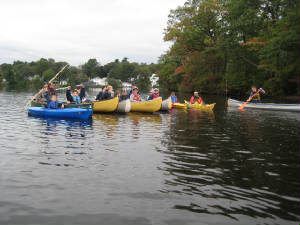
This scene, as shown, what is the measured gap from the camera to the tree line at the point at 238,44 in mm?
36094

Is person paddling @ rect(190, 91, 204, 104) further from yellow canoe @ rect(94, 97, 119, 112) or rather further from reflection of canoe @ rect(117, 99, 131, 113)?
yellow canoe @ rect(94, 97, 119, 112)

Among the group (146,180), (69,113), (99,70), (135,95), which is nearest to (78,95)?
(69,113)

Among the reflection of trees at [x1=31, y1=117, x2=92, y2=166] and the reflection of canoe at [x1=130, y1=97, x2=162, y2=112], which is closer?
the reflection of trees at [x1=31, y1=117, x2=92, y2=166]

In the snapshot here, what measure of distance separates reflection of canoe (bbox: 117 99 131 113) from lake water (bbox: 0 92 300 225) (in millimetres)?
9455

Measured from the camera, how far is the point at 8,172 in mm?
6473

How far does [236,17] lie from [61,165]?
41314 millimetres

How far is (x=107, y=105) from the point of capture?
19344 mm

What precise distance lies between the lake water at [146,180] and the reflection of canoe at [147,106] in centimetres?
1003

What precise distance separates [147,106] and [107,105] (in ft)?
10.2

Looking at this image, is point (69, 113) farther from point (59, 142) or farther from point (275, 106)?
point (275, 106)

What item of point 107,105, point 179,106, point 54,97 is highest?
point 54,97

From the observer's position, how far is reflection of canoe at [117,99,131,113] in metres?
20.2

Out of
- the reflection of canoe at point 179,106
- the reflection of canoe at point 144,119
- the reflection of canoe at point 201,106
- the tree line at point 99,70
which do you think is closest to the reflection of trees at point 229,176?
the reflection of canoe at point 144,119

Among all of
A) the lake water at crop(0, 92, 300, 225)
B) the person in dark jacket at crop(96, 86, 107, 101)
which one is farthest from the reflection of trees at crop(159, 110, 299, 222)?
the person in dark jacket at crop(96, 86, 107, 101)
